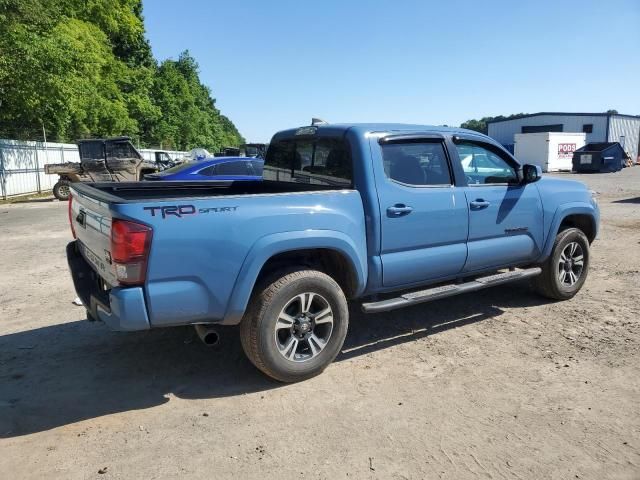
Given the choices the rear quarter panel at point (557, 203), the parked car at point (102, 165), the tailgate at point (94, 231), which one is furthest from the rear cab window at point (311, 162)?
the parked car at point (102, 165)

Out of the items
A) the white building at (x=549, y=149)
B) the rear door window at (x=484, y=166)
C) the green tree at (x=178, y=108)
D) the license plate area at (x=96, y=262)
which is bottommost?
the license plate area at (x=96, y=262)

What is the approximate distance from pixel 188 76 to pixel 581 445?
268ft

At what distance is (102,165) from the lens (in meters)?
18.7

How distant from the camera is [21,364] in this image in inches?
172

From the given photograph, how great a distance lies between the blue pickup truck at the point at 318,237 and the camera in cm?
338

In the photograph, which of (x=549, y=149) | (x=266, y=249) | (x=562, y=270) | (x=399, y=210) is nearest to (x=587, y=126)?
(x=549, y=149)

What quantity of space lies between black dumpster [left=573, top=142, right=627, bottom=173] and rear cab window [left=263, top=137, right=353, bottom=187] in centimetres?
3466

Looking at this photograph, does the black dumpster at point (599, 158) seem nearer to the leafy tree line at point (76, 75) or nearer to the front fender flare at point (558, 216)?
the leafy tree line at point (76, 75)

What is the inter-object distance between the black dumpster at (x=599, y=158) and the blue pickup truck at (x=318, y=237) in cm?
3270

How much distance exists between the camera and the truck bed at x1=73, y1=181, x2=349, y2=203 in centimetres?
484

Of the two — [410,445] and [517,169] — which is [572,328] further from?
[410,445]

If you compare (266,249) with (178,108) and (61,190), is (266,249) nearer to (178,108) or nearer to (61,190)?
(61,190)

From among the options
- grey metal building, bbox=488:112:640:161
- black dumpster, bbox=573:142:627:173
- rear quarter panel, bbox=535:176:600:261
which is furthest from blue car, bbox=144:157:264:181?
grey metal building, bbox=488:112:640:161

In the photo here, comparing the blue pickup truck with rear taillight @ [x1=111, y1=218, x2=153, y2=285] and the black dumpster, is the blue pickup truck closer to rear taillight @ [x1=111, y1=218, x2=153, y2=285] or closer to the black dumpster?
rear taillight @ [x1=111, y1=218, x2=153, y2=285]
